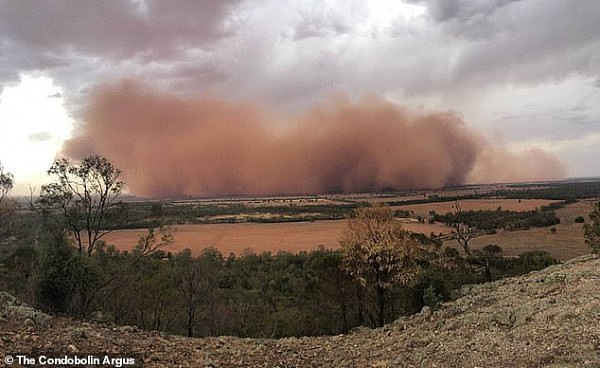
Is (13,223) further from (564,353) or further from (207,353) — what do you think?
(564,353)

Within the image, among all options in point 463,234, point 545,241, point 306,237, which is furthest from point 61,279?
point 306,237

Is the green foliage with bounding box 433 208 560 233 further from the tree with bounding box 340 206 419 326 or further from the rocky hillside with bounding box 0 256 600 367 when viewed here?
the rocky hillside with bounding box 0 256 600 367

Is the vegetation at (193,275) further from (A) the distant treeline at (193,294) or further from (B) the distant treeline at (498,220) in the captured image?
(B) the distant treeline at (498,220)

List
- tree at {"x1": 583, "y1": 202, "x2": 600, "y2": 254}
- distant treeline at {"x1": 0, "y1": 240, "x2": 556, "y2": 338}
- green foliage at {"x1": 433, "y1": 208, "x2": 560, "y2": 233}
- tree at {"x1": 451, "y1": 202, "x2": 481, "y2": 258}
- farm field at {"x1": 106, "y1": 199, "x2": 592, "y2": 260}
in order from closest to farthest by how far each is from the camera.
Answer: distant treeline at {"x1": 0, "y1": 240, "x2": 556, "y2": 338}
tree at {"x1": 583, "y1": 202, "x2": 600, "y2": 254}
tree at {"x1": 451, "y1": 202, "x2": 481, "y2": 258}
farm field at {"x1": 106, "y1": 199, "x2": 592, "y2": 260}
green foliage at {"x1": 433, "y1": 208, "x2": 560, "y2": 233}

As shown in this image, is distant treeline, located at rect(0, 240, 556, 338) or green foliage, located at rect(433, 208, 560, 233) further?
green foliage, located at rect(433, 208, 560, 233)

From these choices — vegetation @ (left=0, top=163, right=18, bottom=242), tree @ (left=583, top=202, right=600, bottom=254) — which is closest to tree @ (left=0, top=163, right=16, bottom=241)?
vegetation @ (left=0, top=163, right=18, bottom=242)

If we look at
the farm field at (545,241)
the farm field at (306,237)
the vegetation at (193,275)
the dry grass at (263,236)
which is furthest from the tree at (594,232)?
the dry grass at (263,236)

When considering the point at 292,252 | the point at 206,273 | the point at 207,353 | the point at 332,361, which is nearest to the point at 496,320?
the point at 332,361
